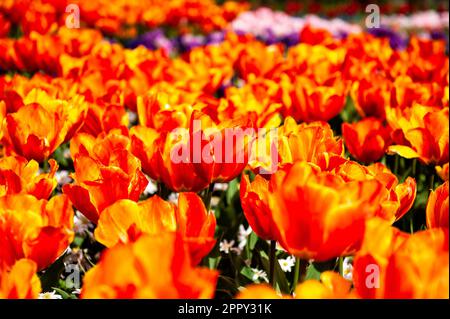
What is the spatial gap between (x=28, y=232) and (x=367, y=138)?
1456mm

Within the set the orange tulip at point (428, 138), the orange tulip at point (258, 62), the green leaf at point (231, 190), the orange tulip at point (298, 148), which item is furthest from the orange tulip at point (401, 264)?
the orange tulip at point (258, 62)

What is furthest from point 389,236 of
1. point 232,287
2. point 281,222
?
point 232,287

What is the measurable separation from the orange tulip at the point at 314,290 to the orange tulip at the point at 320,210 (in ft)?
0.33

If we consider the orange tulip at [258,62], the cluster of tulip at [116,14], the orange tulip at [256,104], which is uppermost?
the cluster of tulip at [116,14]

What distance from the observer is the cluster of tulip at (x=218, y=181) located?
3.60ft

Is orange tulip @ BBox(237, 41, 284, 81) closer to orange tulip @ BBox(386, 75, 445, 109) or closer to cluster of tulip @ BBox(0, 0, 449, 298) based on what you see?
cluster of tulip @ BBox(0, 0, 449, 298)

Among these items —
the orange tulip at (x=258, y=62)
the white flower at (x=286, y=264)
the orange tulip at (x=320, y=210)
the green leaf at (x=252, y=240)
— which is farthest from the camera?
the orange tulip at (x=258, y=62)

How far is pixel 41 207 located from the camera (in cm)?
141

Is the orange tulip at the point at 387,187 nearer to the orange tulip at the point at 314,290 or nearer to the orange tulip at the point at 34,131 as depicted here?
the orange tulip at the point at 314,290

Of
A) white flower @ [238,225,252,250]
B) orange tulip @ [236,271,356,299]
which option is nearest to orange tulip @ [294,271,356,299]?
orange tulip @ [236,271,356,299]

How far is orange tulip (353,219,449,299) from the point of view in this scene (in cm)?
105
